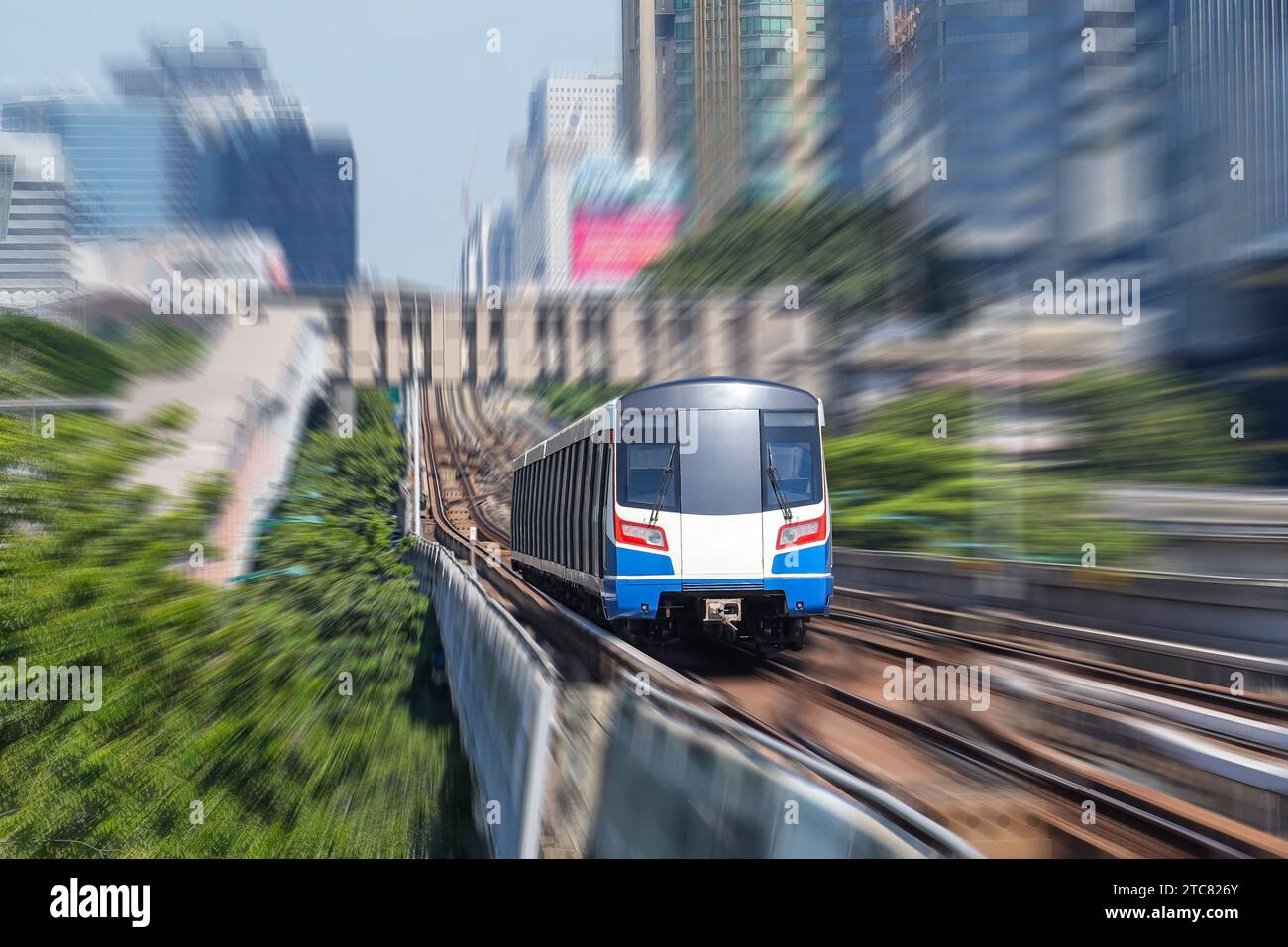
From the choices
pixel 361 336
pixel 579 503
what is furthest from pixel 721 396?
pixel 361 336

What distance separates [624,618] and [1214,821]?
5.24m

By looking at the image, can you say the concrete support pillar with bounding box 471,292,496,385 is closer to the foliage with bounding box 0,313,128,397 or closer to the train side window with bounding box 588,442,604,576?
the train side window with bounding box 588,442,604,576

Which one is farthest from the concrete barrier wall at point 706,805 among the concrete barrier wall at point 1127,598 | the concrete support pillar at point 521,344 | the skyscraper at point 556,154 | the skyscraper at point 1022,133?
the skyscraper at point 1022,133

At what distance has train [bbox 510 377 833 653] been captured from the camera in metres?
9.76

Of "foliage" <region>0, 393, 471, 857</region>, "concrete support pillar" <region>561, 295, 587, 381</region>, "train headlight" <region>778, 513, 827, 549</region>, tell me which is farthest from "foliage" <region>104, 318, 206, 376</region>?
"concrete support pillar" <region>561, 295, 587, 381</region>

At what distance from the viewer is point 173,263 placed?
1004 centimetres

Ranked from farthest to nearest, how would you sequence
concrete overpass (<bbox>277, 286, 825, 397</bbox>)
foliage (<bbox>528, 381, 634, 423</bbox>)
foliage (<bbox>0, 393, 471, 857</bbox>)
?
foliage (<bbox>528, 381, 634, 423</bbox>)
concrete overpass (<bbox>277, 286, 825, 397</bbox>)
foliage (<bbox>0, 393, 471, 857</bbox>)

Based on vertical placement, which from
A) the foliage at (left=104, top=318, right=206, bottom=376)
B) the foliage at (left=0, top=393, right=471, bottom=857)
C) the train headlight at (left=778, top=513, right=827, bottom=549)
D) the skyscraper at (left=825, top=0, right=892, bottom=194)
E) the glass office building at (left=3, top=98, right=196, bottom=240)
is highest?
the skyscraper at (left=825, top=0, right=892, bottom=194)

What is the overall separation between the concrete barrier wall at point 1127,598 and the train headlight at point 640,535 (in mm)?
5529

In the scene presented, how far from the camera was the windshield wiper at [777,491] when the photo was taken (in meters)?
9.84

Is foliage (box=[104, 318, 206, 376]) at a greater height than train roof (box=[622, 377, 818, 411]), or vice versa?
foliage (box=[104, 318, 206, 376])

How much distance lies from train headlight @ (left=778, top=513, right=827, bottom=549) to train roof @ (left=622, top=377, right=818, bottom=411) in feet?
3.55

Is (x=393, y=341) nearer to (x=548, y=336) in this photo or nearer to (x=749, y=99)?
(x=548, y=336)
